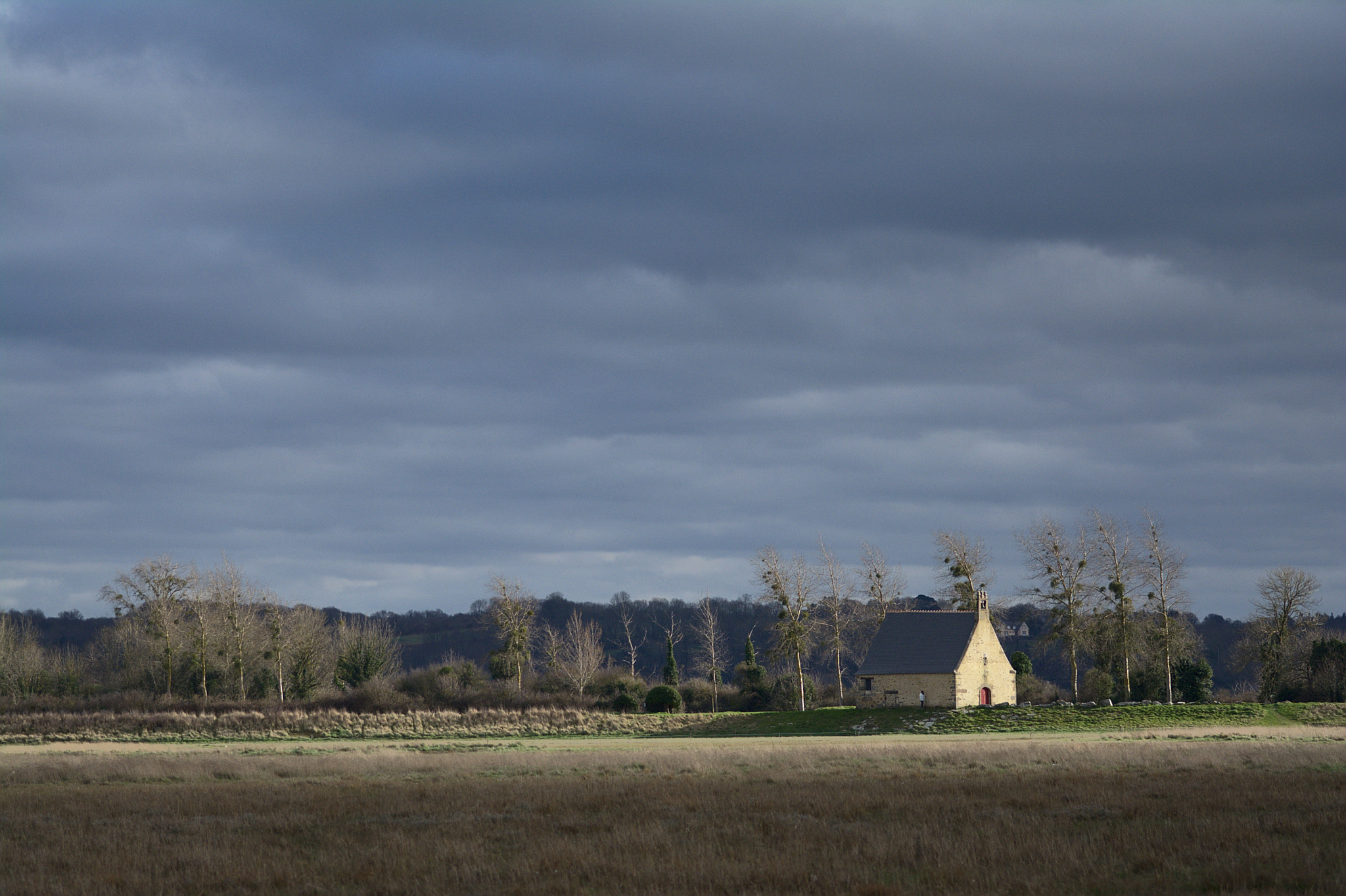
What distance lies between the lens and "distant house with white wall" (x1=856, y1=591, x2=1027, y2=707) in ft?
236

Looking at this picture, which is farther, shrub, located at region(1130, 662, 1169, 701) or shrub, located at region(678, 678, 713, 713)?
shrub, located at region(678, 678, 713, 713)

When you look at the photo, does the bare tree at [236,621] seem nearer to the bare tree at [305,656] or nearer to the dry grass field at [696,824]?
the bare tree at [305,656]

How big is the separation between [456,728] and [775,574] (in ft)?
82.5

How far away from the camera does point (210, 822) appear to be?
20.3 meters

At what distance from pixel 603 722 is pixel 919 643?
22.5 meters

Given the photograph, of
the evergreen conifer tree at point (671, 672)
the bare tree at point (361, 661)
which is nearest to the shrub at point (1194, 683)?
the evergreen conifer tree at point (671, 672)

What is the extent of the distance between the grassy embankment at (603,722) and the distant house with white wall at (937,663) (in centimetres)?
682

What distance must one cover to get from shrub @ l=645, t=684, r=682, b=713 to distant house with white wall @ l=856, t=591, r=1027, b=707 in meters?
12.2

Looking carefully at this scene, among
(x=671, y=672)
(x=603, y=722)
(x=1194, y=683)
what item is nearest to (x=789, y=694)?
(x=671, y=672)

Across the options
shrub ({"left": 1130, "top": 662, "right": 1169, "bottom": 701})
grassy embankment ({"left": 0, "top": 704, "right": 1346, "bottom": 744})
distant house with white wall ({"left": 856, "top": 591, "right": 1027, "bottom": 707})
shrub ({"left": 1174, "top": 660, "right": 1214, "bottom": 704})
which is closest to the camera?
grassy embankment ({"left": 0, "top": 704, "right": 1346, "bottom": 744})

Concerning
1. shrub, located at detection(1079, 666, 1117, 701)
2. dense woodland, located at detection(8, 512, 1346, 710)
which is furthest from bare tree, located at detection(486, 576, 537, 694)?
shrub, located at detection(1079, 666, 1117, 701)

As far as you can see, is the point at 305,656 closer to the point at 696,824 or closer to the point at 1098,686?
the point at 1098,686

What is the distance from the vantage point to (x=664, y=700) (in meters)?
73.6

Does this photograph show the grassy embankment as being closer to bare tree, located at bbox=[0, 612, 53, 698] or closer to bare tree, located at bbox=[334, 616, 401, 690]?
bare tree, located at bbox=[0, 612, 53, 698]
